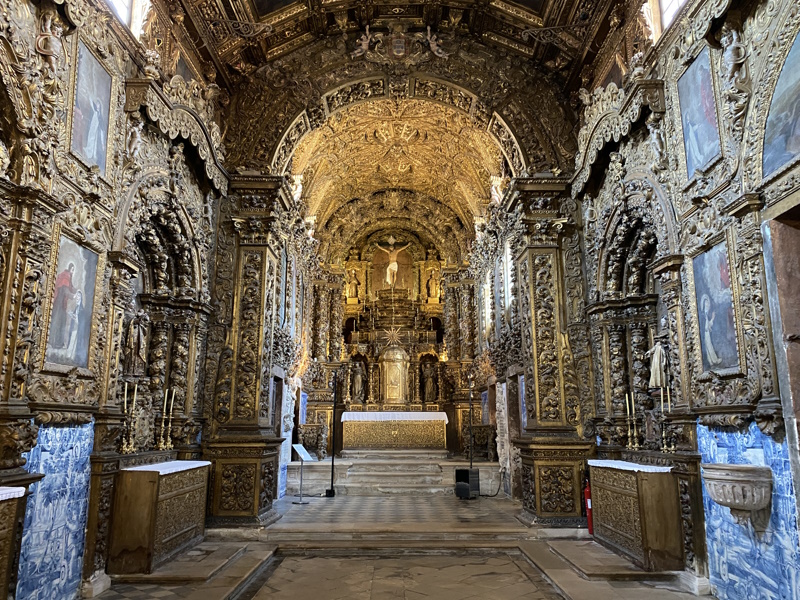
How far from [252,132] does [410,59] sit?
3.66 meters

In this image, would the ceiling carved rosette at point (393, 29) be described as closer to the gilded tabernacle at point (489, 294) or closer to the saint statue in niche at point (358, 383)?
the gilded tabernacle at point (489, 294)

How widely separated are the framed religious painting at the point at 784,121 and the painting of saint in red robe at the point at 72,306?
23.6 ft

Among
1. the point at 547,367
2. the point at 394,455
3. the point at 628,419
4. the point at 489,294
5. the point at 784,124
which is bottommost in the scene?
the point at 394,455

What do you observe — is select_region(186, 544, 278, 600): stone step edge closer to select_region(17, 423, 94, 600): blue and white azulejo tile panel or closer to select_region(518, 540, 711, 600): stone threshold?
select_region(17, 423, 94, 600): blue and white azulejo tile panel

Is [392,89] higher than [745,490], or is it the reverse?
[392,89]

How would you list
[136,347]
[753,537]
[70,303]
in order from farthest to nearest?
[136,347] → [70,303] → [753,537]

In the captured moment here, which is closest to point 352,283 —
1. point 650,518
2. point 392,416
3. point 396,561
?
point 392,416

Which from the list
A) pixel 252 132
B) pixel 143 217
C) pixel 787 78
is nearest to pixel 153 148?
pixel 143 217

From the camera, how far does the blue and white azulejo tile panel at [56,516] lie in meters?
5.61

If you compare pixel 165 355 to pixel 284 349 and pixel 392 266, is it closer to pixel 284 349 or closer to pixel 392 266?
pixel 284 349

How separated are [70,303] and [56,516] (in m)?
2.28

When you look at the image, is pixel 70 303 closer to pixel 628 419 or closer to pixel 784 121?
pixel 784 121

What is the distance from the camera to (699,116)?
6.78 meters

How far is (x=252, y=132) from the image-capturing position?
38.4ft
